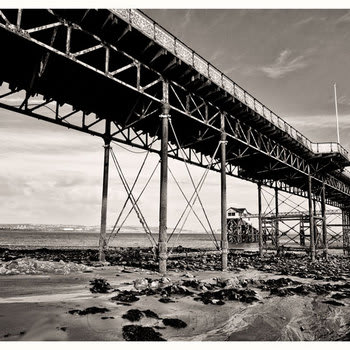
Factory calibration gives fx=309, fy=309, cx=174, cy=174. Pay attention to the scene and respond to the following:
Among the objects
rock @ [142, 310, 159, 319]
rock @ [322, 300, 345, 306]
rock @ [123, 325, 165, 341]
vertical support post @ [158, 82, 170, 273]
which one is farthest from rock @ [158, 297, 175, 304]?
rock @ [322, 300, 345, 306]

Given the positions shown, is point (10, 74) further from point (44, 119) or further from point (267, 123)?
point (267, 123)

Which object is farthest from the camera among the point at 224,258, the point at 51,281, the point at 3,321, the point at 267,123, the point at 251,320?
the point at 267,123

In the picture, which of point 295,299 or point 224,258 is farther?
point 224,258

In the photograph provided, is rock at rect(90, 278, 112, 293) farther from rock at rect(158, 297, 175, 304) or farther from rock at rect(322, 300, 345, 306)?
rock at rect(322, 300, 345, 306)

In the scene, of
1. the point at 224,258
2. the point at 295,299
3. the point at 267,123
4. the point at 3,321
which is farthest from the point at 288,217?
the point at 3,321

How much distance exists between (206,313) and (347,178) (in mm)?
28778

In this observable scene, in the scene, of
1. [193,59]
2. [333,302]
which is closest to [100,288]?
[333,302]

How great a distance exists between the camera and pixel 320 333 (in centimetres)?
532

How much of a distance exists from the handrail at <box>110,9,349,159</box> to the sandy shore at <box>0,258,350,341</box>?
780 cm

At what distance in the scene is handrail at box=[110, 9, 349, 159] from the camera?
9.86m

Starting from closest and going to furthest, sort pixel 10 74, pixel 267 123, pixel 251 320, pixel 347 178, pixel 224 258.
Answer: pixel 251 320 → pixel 10 74 → pixel 224 258 → pixel 267 123 → pixel 347 178

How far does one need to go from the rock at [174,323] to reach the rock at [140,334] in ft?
1.50

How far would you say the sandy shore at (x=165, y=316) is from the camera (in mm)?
4574

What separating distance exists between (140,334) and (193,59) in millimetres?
10292
